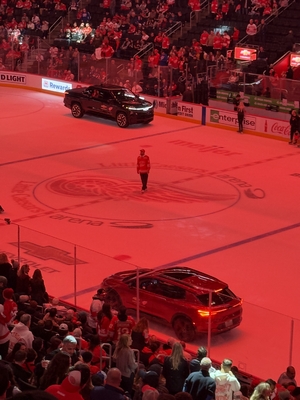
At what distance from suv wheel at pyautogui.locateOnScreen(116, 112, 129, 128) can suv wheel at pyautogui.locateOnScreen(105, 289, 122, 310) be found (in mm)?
18813

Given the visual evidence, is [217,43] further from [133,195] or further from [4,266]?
[4,266]

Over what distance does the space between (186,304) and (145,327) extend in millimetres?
2318

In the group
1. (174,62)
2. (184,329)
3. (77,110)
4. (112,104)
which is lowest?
(184,329)

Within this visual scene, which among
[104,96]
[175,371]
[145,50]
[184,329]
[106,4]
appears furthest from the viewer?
[106,4]

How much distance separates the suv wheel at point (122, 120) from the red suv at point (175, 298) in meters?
17.7

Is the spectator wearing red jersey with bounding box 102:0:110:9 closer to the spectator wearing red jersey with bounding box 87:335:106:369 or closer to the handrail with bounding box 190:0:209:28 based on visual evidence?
the handrail with bounding box 190:0:209:28

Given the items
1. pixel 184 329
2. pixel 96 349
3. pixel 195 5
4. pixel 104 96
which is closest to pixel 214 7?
pixel 195 5

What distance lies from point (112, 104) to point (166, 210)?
11.0 meters

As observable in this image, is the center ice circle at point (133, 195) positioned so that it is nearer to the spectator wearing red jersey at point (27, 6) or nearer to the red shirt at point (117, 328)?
the red shirt at point (117, 328)

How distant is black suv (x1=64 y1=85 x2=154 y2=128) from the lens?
31.5m

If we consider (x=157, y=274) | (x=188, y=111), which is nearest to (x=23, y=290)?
(x=157, y=274)

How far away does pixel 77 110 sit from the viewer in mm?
33312

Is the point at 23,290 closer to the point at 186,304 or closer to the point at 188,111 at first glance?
the point at 186,304

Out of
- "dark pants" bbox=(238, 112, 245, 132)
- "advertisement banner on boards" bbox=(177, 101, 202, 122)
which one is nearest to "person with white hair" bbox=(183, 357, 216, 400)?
"dark pants" bbox=(238, 112, 245, 132)
